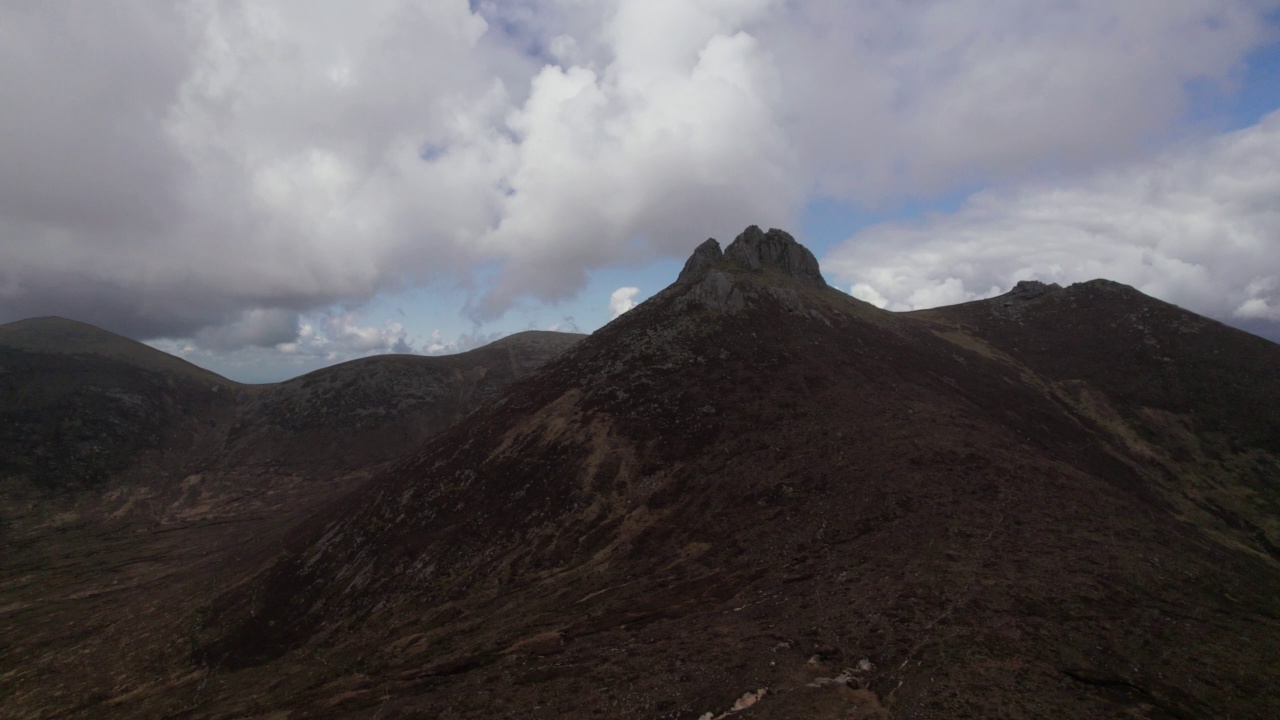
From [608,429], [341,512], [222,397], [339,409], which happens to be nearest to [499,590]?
[608,429]

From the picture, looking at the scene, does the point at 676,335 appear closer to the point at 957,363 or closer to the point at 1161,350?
the point at 957,363

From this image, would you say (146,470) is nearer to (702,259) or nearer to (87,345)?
(87,345)

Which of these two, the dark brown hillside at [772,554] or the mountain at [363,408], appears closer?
the dark brown hillside at [772,554]

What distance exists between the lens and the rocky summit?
24.1m

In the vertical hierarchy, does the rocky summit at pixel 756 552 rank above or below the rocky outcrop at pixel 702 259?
below

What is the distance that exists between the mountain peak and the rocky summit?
249 inches

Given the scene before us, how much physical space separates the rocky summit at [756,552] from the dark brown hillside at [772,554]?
264 millimetres

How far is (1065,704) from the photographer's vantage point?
Answer: 19609mm

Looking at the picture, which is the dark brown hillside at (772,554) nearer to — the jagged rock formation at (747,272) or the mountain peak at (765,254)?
the jagged rock formation at (747,272)

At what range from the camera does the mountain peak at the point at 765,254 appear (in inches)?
4003

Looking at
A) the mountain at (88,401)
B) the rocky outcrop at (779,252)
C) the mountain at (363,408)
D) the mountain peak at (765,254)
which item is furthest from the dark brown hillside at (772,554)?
the mountain at (88,401)

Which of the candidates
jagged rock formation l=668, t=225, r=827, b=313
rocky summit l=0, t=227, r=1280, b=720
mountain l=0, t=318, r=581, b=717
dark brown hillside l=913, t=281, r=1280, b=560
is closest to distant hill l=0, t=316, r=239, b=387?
mountain l=0, t=318, r=581, b=717

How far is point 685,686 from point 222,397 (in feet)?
616

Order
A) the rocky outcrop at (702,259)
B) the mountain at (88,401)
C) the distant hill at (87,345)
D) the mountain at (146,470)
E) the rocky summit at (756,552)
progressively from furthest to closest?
the distant hill at (87,345)
the mountain at (88,401)
the rocky outcrop at (702,259)
the mountain at (146,470)
the rocky summit at (756,552)
